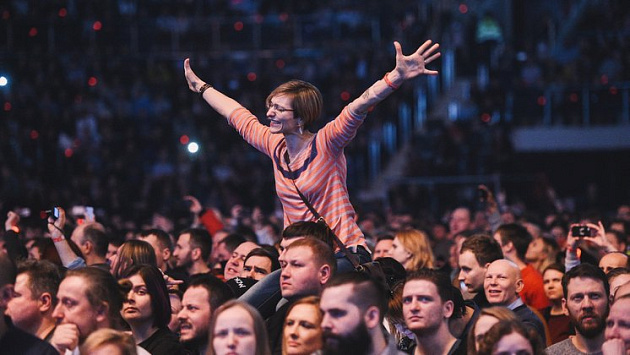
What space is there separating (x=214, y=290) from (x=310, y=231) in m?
0.67

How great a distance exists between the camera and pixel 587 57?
24625mm

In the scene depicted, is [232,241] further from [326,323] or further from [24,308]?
[326,323]

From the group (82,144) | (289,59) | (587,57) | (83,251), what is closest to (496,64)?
(587,57)

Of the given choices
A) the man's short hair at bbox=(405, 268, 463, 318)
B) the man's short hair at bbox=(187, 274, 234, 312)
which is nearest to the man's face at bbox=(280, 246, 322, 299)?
the man's short hair at bbox=(187, 274, 234, 312)

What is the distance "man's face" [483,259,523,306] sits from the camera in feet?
27.4

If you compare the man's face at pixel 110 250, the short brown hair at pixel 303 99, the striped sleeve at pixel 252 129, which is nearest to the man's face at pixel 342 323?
the short brown hair at pixel 303 99

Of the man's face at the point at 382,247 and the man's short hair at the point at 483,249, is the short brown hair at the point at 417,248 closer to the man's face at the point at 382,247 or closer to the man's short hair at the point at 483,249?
the man's face at the point at 382,247

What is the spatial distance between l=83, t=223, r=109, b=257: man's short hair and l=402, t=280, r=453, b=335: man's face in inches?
173

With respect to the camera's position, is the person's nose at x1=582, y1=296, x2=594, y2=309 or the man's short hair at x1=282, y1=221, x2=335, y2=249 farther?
the person's nose at x1=582, y1=296, x2=594, y2=309

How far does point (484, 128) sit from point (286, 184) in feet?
→ 49.6

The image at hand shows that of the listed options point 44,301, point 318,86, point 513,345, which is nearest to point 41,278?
point 44,301

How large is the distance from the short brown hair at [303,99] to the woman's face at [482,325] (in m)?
1.89

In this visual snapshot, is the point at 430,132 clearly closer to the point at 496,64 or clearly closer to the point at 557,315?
the point at 496,64

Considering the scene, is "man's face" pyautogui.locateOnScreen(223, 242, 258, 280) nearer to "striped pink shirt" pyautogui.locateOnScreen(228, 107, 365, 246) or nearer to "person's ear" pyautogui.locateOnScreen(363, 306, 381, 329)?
"striped pink shirt" pyautogui.locateOnScreen(228, 107, 365, 246)
